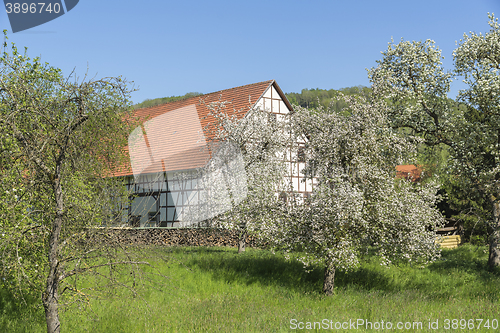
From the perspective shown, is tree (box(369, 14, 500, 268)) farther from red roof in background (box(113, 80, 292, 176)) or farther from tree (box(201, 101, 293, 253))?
red roof in background (box(113, 80, 292, 176))

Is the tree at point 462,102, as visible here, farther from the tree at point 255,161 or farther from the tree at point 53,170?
the tree at point 53,170

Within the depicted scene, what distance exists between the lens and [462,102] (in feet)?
51.3

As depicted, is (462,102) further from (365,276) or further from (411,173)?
(365,276)

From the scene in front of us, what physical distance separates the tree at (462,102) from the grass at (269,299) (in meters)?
2.96

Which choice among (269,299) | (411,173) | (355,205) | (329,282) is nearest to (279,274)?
(329,282)

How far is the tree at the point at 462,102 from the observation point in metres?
14.3

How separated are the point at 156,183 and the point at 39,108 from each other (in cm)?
1847

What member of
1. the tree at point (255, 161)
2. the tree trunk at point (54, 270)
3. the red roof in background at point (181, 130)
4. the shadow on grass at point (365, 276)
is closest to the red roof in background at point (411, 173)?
the shadow on grass at point (365, 276)

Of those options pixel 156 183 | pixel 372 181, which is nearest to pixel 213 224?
pixel 372 181

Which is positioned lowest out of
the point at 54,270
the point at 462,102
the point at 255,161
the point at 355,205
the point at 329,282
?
the point at 329,282

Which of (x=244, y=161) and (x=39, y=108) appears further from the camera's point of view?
(x=244, y=161)

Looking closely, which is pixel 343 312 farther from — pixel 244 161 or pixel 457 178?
pixel 457 178

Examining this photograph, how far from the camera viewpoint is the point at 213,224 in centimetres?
1631

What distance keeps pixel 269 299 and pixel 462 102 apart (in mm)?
11066
